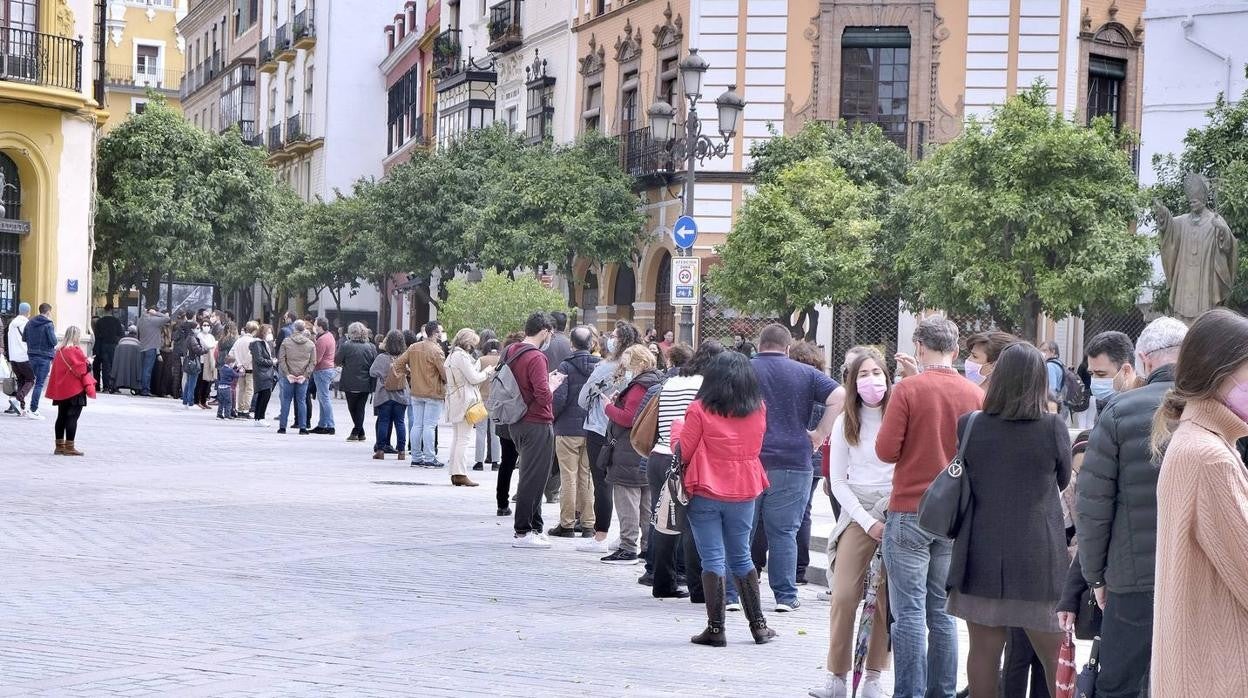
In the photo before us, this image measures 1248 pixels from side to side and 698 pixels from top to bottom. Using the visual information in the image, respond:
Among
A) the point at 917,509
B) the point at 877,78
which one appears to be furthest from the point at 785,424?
the point at 877,78

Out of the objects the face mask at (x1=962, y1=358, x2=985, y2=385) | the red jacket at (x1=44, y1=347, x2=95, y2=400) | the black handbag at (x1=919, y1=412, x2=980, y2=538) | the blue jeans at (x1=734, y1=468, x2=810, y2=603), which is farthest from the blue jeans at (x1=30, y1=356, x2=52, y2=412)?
the black handbag at (x1=919, y1=412, x2=980, y2=538)

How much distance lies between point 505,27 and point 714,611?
3865 cm

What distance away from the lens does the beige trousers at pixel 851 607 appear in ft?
26.5

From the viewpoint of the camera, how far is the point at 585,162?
38781 mm

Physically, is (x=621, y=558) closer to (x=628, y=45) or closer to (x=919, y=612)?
(x=919, y=612)

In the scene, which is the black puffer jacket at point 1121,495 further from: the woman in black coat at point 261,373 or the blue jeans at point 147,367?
the blue jeans at point 147,367

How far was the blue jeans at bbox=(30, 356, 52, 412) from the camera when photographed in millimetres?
27422

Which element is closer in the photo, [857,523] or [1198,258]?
[857,523]

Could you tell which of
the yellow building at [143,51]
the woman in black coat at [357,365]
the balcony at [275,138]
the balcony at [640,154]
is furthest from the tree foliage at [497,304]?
the yellow building at [143,51]

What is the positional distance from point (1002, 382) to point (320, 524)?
9.23 m

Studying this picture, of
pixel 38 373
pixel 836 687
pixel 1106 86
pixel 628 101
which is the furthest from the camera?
pixel 628 101

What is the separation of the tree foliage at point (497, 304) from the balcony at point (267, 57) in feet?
141

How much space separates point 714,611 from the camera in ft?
31.4

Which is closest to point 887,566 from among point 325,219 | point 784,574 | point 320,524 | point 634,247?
point 784,574
